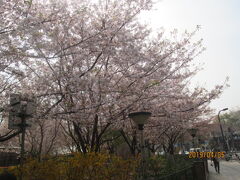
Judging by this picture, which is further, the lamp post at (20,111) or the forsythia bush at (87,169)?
the lamp post at (20,111)

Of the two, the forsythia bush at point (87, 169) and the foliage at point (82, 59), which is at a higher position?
the foliage at point (82, 59)

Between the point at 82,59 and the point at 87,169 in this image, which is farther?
the point at 82,59

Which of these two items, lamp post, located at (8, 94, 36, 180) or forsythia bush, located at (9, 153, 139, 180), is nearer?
forsythia bush, located at (9, 153, 139, 180)

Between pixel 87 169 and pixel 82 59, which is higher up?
pixel 82 59

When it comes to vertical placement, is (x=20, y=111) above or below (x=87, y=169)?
above

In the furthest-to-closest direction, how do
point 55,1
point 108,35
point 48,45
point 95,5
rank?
point 95,5, point 108,35, point 48,45, point 55,1

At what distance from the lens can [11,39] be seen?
5.50 metres

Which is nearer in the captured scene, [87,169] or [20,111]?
[87,169]

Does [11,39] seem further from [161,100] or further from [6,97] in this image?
[161,100]

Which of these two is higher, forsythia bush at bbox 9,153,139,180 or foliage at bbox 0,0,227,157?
foliage at bbox 0,0,227,157

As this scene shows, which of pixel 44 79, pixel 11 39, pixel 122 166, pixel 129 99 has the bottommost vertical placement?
pixel 122 166

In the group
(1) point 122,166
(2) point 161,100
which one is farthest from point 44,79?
(2) point 161,100

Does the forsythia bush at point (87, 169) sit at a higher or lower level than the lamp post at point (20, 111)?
lower

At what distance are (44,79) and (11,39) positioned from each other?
1.87 meters
